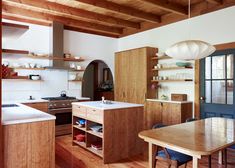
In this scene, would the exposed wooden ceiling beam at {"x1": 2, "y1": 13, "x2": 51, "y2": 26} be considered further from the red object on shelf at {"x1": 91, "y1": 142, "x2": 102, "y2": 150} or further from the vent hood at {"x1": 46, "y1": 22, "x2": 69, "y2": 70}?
the red object on shelf at {"x1": 91, "y1": 142, "x2": 102, "y2": 150}

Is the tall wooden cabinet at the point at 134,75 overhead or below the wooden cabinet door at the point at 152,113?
overhead

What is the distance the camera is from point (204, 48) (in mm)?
2441

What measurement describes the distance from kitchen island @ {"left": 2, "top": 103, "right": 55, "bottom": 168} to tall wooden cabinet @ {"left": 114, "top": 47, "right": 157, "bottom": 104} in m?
3.28

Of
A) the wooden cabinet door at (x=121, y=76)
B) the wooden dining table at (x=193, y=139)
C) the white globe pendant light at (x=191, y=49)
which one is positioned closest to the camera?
the wooden dining table at (x=193, y=139)

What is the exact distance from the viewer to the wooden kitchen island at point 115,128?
313 centimetres

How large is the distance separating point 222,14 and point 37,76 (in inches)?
168

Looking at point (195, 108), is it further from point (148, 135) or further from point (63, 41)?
point (63, 41)

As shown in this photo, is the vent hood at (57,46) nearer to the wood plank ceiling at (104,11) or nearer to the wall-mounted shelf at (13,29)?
the wood plank ceiling at (104,11)

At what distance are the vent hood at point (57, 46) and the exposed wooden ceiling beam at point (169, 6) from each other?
2.44 metres

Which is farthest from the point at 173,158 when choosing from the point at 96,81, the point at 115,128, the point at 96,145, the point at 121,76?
the point at 96,81

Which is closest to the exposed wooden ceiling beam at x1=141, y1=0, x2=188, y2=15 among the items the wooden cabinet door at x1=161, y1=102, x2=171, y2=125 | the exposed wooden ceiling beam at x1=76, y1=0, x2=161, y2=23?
the exposed wooden ceiling beam at x1=76, y1=0, x2=161, y2=23

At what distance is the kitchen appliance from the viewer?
15.1 ft

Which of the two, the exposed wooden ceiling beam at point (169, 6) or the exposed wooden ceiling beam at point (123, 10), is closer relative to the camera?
the exposed wooden ceiling beam at point (169, 6)

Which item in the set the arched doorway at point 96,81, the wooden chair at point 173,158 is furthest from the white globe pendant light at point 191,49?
the arched doorway at point 96,81
